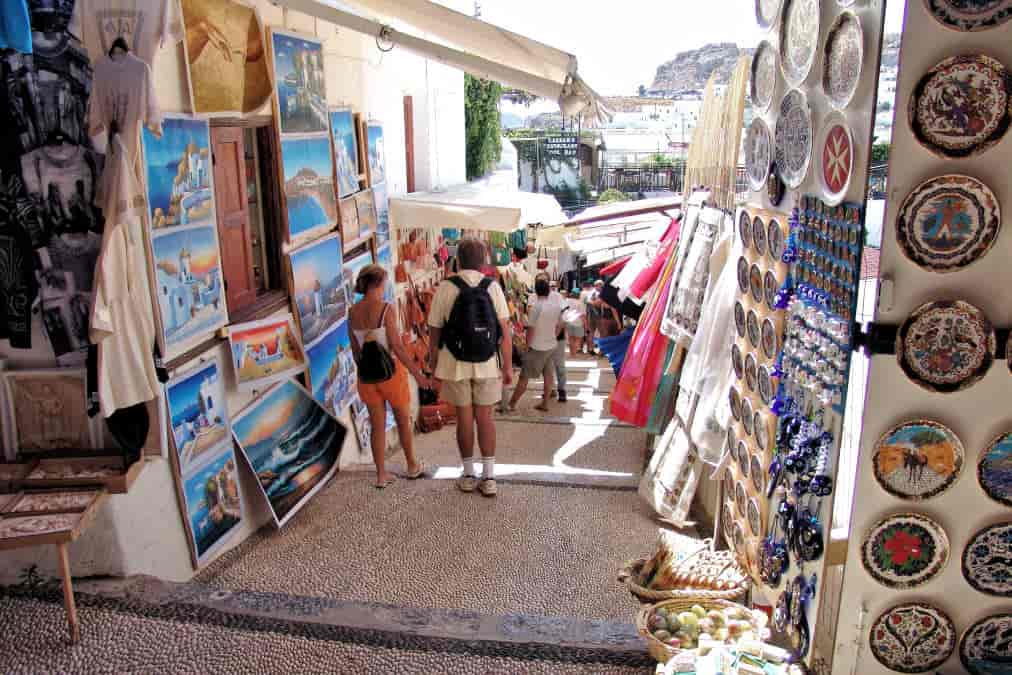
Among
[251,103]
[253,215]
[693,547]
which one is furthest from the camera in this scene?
[253,215]

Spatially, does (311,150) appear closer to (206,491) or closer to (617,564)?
(206,491)

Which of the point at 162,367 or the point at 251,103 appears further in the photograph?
the point at 251,103

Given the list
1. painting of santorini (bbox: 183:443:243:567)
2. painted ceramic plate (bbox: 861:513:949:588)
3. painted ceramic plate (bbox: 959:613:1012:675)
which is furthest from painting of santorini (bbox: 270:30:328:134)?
painted ceramic plate (bbox: 959:613:1012:675)

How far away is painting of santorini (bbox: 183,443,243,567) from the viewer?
14.2ft

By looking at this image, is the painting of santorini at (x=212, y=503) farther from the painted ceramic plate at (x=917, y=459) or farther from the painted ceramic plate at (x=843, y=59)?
the painted ceramic plate at (x=843, y=59)

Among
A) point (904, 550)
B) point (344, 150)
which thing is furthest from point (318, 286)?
point (904, 550)

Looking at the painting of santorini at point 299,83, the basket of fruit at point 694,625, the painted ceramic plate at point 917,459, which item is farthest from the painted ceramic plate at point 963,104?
the painting of santorini at point 299,83

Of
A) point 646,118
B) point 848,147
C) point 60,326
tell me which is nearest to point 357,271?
point 60,326

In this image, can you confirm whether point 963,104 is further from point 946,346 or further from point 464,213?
point 464,213

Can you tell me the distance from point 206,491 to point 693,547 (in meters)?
2.55

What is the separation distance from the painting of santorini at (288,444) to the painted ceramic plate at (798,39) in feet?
11.3

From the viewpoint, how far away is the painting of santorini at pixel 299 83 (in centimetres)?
546

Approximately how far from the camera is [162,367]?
13.3 ft

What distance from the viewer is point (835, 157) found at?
2.79m
